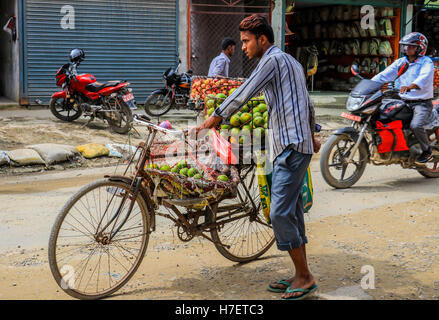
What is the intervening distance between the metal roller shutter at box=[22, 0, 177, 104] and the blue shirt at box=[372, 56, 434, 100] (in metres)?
7.12

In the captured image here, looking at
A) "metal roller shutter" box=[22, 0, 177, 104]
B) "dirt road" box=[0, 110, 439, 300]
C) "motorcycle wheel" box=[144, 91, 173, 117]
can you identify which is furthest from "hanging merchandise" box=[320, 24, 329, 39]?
"dirt road" box=[0, 110, 439, 300]

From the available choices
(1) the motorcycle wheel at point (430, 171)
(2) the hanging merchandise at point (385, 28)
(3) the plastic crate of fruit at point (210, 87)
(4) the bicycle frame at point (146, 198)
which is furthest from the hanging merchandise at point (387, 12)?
(4) the bicycle frame at point (146, 198)

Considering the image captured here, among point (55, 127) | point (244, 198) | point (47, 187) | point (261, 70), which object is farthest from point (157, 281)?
point (55, 127)

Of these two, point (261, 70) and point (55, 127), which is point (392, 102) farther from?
point (55, 127)

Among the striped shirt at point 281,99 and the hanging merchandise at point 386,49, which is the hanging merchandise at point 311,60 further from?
the striped shirt at point 281,99

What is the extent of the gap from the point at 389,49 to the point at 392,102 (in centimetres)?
998

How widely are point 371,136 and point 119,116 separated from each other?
15.7 ft

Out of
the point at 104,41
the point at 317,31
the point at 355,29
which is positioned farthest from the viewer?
the point at 317,31

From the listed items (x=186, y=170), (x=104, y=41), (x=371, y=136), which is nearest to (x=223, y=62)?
(x=371, y=136)

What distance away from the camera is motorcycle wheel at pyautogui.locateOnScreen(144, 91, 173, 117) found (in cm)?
1229

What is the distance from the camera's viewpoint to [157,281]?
4129 mm

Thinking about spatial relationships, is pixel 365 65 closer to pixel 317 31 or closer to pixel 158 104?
pixel 317 31

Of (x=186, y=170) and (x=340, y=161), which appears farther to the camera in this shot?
(x=340, y=161)

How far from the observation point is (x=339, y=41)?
18.0 meters
